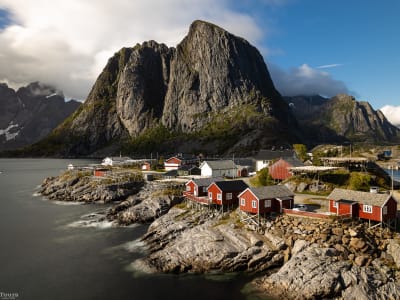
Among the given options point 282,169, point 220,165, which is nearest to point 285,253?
point 282,169

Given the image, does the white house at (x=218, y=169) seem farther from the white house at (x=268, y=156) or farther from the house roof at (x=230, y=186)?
the house roof at (x=230, y=186)

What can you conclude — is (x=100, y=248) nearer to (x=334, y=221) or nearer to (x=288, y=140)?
(x=334, y=221)

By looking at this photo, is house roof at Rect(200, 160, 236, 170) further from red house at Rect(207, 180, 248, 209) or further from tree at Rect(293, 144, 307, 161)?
red house at Rect(207, 180, 248, 209)

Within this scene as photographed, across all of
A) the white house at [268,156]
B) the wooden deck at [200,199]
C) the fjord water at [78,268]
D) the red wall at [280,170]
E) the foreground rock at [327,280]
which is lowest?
the fjord water at [78,268]

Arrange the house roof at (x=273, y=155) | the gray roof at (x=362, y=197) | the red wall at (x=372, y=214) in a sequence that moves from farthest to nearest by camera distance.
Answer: the house roof at (x=273, y=155)
the gray roof at (x=362, y=197)
the red wall at (x=372, y=214)

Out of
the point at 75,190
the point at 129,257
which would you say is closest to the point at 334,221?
the point at 129,257

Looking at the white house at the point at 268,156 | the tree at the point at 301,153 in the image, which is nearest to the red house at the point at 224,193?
the white house at the point at 268,156
